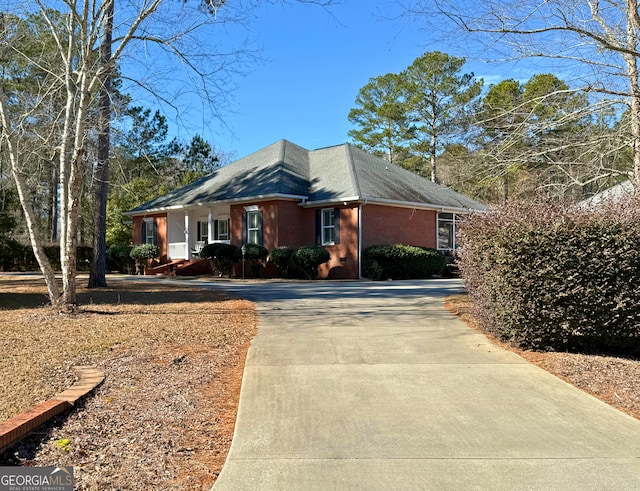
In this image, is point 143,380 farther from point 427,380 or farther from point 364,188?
point 364,188

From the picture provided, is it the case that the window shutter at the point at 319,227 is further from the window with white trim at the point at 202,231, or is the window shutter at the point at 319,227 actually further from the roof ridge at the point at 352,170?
the window with white trim at the point at 202,231

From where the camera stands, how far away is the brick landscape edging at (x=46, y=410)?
3.93 m

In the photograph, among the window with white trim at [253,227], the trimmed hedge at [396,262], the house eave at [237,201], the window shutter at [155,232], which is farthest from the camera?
the window shutter at [155,232]

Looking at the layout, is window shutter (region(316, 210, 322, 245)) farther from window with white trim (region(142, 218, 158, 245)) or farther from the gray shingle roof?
window with white trim (region(142, 218, 158, 245))

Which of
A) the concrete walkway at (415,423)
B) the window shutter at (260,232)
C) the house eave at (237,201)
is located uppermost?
the house eave at (237,201)

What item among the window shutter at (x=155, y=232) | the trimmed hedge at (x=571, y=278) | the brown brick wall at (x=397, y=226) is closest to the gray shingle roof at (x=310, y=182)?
the brown brick wall at (x=397, y=226)

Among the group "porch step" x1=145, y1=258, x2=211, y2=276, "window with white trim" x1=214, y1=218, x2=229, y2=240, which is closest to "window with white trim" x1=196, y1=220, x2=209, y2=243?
"window with white trim" x1=214, y1=218, x2=229, y2=240

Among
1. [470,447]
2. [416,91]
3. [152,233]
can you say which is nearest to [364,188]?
[152,233]

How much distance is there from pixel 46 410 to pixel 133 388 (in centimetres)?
103

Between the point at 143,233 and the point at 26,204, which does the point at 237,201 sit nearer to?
the point at 143,233

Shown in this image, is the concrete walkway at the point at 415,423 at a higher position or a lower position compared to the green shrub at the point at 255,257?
lower

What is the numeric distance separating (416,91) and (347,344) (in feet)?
98.2

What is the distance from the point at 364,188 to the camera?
21469mm

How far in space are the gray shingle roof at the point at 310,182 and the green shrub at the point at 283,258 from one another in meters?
2.20
